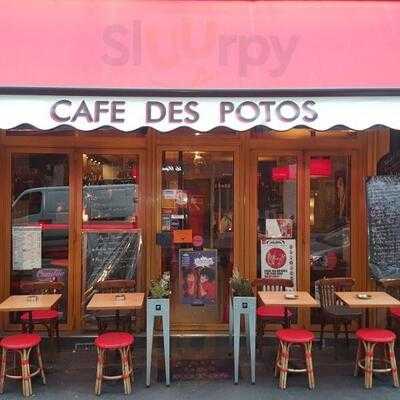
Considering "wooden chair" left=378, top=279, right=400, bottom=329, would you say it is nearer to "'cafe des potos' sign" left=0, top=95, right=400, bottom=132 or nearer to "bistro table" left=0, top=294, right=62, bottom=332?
"'cafe des potos' sign" left=0, top=95, right=400, bottom=132

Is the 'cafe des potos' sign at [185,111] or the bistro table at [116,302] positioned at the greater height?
the 'cafe des potos' sign at [185,111]

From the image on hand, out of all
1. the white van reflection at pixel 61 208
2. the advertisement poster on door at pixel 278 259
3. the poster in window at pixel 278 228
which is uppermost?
the white van reflection at pixel 61 208

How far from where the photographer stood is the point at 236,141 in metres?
7.21

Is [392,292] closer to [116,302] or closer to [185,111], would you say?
[116,302]

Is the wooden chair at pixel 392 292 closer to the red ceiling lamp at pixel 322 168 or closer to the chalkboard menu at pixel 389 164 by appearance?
the chalkboard menu at pixel 389 164

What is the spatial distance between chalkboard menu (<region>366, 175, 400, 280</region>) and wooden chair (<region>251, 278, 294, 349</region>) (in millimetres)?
1216

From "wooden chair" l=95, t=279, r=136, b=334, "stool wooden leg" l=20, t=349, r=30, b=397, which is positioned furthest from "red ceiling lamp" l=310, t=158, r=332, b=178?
"stool wooden leg" l=20, t=349, r=30, b=397

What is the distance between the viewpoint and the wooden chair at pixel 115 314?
21.4ft

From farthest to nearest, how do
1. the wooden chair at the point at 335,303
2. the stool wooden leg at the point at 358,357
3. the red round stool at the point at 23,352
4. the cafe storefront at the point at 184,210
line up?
the cafe storefront at the point at 184,210 < the wooden chair at the point at 335,303 < the stool wooden leg at the point at 358,357 < the red round stool at the point at 23,352

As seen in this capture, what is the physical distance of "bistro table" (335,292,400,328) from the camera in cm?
585

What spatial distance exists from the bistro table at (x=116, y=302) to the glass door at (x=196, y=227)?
1084 millimetres

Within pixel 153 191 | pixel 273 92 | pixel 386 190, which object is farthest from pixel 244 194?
pixel 273 92

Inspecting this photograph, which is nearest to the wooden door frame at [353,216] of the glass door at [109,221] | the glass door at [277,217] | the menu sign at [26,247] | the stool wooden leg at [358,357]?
the glass door at [277,217]

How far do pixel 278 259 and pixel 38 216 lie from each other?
3.26 metres
